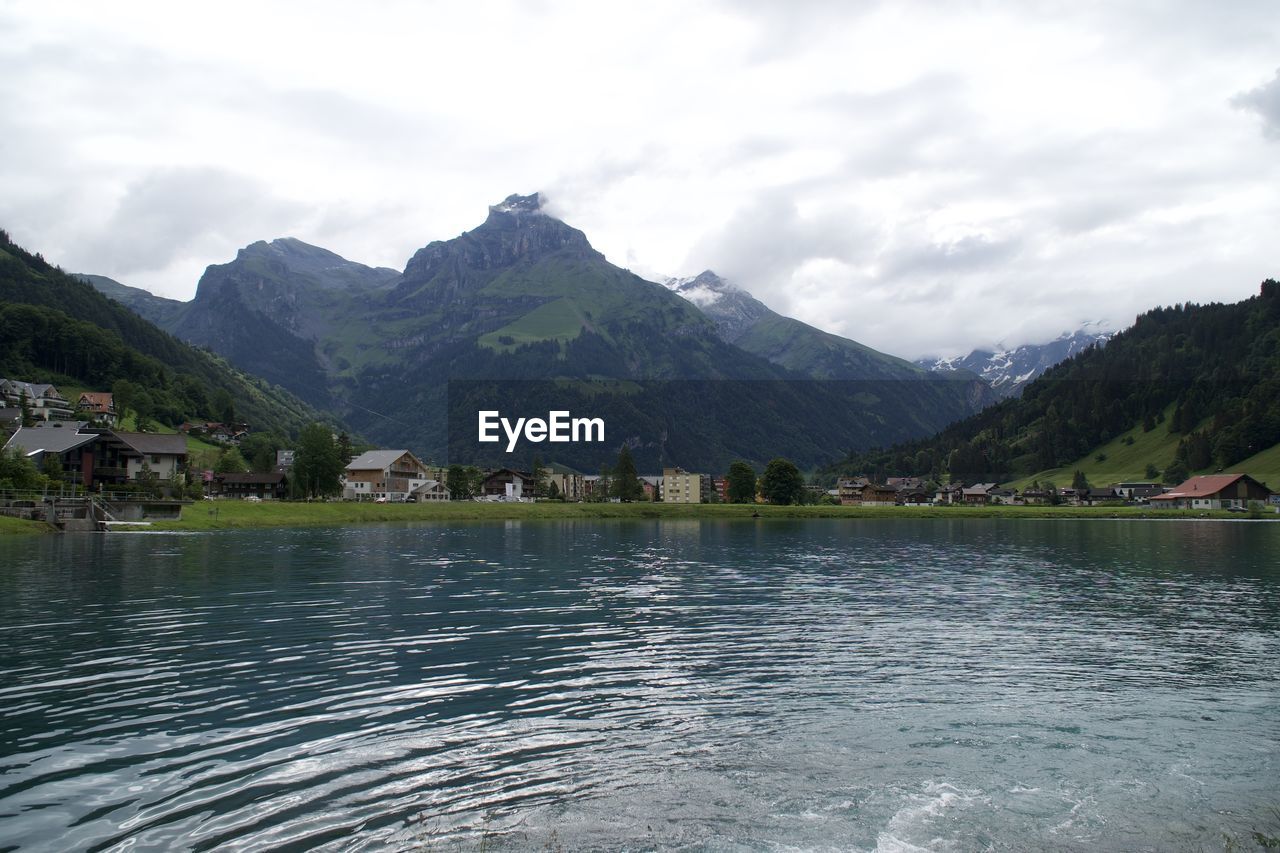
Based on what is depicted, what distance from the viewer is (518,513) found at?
16200 cm

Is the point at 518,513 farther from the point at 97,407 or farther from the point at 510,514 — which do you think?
the point at 97,407

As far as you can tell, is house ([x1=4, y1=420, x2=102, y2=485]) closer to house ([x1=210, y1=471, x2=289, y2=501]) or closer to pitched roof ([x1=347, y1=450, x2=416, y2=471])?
house ([x1=210, y1=471, x2=289, y2=501])

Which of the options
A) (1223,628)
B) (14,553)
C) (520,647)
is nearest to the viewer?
(520,647)

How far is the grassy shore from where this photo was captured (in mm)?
111500

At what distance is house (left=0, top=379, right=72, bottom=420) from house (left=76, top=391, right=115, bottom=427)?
2.62 metres

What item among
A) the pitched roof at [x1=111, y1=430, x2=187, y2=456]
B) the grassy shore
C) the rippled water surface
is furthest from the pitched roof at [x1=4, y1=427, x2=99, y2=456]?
the rippled water surface

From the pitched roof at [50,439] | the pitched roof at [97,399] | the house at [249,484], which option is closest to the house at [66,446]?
the pitched roof at [50,439]

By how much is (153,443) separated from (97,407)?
234 feet

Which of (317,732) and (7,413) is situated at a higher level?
(7,413)

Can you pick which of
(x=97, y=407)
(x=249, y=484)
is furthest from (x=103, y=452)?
(x=97, y=407)

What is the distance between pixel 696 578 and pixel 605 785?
1464 inches

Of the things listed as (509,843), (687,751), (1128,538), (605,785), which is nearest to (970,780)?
(687,751)

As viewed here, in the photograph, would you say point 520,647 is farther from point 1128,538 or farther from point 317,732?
point 1128,538

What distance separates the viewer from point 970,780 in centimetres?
1529
